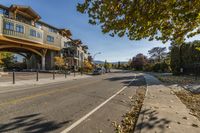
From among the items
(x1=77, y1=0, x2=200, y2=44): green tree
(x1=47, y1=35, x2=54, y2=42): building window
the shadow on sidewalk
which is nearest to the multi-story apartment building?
(x1=47, y1=35, x2=54, y2=42): building window

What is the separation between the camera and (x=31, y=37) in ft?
141

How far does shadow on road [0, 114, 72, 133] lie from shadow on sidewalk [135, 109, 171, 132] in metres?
2.21

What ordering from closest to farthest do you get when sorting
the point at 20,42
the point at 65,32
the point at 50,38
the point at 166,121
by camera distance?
the point at 166,121 < the point at 20,42 < the point at 50,38 < the point at 65,32

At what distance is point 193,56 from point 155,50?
90117mm

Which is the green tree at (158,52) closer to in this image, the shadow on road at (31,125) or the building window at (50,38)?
the building window at (50,38)

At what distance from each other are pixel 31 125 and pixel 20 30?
122ft

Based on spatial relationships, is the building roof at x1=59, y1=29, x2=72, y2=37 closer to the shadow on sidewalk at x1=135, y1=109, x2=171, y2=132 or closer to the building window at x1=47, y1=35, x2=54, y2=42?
Answer: the building window at x1=47, y1=35, x2=54, y2=42

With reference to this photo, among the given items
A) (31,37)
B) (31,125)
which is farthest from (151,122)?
(31,37)

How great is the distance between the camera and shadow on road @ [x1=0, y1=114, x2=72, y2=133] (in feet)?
18.7

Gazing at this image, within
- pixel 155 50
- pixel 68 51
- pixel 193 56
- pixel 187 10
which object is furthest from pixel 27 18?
pixel 155 50

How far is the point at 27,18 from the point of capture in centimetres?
4516

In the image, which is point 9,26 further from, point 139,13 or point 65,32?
point 139,13

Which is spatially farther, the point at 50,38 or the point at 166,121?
the point at 50,38

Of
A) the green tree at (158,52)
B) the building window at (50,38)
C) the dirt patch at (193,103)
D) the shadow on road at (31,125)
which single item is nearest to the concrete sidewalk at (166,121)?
the dirt patch at (193,103)
